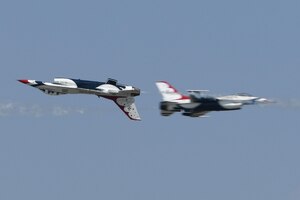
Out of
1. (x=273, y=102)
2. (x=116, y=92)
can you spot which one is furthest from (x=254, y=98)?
(x=116, y=92)

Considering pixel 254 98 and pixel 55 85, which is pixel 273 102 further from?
pixel 55 85

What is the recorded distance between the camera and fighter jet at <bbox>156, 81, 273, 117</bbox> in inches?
5413

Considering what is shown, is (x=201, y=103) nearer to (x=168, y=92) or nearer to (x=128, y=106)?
(x=168, y=92)

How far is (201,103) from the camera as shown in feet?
452

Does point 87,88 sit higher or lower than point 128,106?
higher

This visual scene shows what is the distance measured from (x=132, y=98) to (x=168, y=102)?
18.9 metres

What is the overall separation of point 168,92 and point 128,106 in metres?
15.3

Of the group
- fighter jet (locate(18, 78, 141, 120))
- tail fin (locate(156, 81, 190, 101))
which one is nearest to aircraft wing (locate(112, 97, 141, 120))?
→ fighter jet (locate(18, 78, 141, 120))

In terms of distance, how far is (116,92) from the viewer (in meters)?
156

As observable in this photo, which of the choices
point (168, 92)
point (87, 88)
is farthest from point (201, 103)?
point (87, 88)

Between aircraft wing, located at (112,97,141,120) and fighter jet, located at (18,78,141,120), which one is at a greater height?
fighter jet, located at (18,78,141,120)

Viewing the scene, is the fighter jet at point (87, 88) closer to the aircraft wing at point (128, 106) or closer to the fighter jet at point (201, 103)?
the aircraft wing at point (128, 106)

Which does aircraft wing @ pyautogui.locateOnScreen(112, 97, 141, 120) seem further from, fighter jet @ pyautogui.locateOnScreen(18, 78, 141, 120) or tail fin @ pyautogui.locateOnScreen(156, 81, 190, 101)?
tail fin @ pyautogui.locateOnScreen(156, 81, 190, 101)

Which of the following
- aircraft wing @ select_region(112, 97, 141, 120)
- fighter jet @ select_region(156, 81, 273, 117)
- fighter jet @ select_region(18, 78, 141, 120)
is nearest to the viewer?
fighter jet @ select_region(156, 81, 273, 117)
